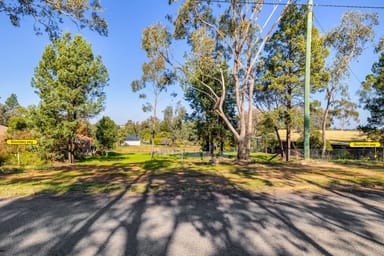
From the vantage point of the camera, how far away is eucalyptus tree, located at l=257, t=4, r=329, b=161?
639 inches

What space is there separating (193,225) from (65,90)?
54.3ft

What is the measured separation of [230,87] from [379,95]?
12.0m

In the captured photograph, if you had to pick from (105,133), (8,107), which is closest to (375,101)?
(105,133)

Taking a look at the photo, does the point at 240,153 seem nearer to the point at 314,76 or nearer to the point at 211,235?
the point at 314,76

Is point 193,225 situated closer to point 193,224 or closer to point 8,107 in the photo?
point 193,224

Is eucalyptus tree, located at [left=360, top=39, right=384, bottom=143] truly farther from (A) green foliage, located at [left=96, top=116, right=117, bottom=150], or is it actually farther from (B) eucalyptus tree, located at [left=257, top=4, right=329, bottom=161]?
(A) green foliage, located at [left=96, top=116, right=117, bottom=150]

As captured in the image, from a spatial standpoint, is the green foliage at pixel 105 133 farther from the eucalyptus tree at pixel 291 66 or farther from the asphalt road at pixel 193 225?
the asphalt road at pixel 193 225

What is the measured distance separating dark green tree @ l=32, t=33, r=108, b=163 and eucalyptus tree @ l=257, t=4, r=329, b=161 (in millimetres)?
13636

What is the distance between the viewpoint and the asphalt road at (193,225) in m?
2.67

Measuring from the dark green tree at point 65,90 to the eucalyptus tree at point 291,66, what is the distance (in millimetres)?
13636

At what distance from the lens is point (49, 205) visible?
14.5 ft

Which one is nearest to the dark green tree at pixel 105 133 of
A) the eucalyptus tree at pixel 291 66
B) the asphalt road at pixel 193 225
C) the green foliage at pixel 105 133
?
the green foliage at pixel 105 133

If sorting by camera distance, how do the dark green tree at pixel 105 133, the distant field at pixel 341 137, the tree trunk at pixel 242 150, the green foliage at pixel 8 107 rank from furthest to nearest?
the green foliage at pixel 8 107
the dark green tree at pixel 105 133
the distant field at pixel 341 137
the tree trunk at pixel 242 150

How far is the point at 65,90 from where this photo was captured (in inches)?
643
